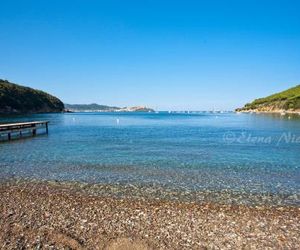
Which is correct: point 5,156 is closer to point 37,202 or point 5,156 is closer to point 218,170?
point 37,202

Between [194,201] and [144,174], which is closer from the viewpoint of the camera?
[194,201]

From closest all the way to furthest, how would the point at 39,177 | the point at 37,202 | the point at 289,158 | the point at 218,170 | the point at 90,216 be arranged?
the point at 90,216 < the point at 37,202 < the point at 39,177 < the point at 218,170 < the point at 289,158

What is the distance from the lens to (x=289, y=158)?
2761 cm

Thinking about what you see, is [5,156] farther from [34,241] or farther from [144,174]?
[34,241]

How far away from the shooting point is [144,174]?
67.0ft

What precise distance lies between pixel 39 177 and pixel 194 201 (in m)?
10.5

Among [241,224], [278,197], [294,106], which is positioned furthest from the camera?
[294,106]

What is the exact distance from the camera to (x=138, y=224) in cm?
1092

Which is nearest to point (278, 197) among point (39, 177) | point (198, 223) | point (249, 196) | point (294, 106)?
point (249, 196)

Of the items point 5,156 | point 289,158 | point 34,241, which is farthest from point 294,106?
point 34,241

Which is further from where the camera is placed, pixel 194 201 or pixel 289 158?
pixel 289 158

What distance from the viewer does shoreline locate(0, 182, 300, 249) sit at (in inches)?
368

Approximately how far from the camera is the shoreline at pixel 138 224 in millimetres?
9359

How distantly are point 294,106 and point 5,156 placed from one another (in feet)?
589
